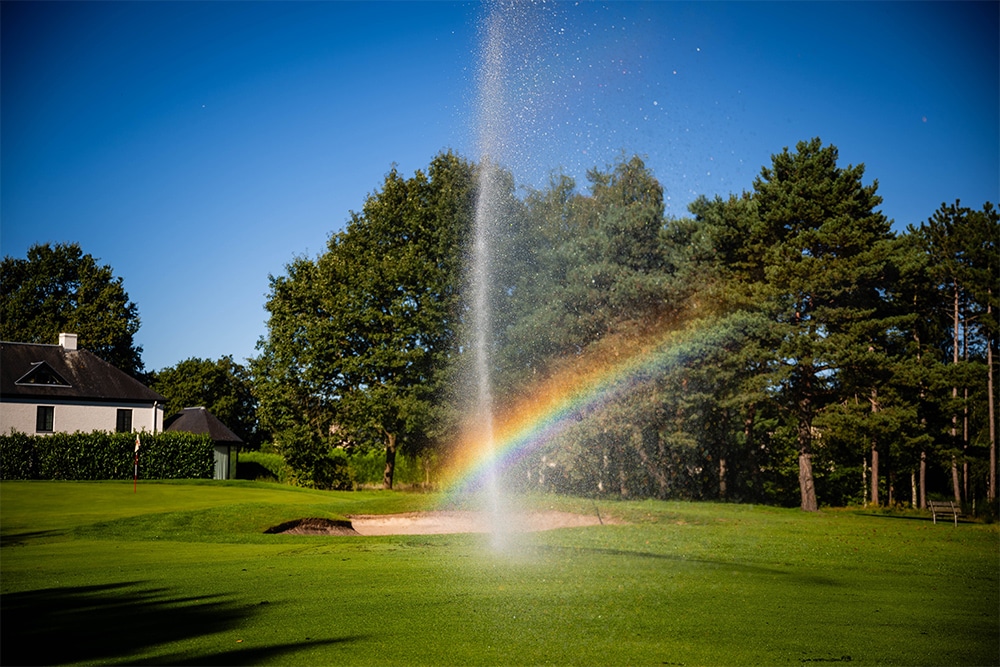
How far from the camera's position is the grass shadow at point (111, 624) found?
751 centimetres

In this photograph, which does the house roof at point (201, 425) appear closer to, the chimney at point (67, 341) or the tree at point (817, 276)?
the chimney at point (67, 341)

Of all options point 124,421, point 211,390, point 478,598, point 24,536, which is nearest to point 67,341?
point 124,421

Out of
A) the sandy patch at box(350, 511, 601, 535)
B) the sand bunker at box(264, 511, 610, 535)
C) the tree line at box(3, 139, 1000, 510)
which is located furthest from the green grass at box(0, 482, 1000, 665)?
the tree line at box(3, 139, 1000, 510)

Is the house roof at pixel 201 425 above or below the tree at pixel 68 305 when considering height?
below

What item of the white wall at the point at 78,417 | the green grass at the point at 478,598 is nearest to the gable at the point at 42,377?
the white wall at the point at 78,417

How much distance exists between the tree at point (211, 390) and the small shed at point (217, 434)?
56.4 feet

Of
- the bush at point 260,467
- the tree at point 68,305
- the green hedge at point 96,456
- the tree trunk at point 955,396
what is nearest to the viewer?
the tree trunk at point 955,396

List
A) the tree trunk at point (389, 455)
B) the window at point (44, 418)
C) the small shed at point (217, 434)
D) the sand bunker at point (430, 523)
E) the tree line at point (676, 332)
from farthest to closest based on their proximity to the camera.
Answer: the small shed at point (217, 434), the window at point (44, 418), the tree trunk at point (389, 455), the tree line at point (676, 332), the sand bunker at point (430, 523)

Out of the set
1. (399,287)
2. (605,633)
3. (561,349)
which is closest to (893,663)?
(605,633)

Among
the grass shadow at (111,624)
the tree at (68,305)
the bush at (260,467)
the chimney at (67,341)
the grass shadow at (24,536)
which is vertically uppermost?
the tree at (68,305)

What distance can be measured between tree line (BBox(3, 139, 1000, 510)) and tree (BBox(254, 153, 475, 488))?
0.14m

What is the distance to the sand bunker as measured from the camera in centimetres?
2373

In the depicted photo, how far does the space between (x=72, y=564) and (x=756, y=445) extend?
4364 cm

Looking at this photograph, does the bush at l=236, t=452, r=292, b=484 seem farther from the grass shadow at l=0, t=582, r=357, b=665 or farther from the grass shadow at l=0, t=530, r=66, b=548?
the grass shadow at l=0, t=582, r=357, b=665
